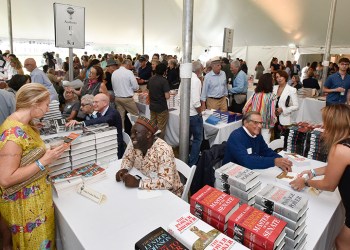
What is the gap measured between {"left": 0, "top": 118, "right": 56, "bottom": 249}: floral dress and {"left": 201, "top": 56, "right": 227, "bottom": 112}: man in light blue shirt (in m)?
3.29

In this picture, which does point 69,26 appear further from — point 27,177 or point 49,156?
point 27,177

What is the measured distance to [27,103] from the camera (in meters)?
1.59

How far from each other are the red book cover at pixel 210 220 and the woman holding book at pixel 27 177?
38.2 inches

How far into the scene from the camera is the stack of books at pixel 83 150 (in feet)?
6.99

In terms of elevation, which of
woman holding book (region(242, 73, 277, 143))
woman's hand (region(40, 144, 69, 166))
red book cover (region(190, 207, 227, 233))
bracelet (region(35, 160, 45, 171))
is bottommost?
red book cover (region(190, 207, 227, 233))

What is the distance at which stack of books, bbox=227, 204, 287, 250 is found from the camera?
1.09m

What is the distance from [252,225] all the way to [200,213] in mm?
264

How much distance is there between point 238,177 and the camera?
1593 millimetres

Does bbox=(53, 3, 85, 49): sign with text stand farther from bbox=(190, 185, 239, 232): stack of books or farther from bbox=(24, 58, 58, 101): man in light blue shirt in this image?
bbox=(190, 185, 239, 232): stack of books

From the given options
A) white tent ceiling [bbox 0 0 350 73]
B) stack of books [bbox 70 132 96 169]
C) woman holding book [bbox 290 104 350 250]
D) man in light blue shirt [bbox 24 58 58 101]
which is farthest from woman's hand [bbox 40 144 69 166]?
white tent ceiling [bbox 0 0 350 73]

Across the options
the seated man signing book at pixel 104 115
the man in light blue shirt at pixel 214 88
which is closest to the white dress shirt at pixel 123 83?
the man in light blue shirt at pixel 214 88

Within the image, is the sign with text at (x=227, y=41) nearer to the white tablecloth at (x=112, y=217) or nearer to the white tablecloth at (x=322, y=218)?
the white tablecloth at (x=322, y=218)

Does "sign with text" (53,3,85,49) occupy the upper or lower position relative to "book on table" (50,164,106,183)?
upper

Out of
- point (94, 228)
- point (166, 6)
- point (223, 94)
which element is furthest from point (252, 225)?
point (166, 6)
